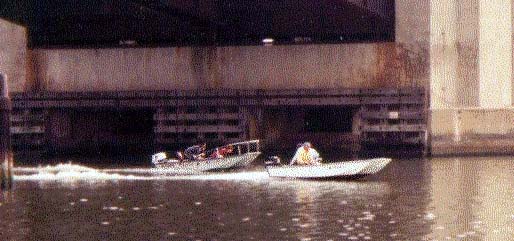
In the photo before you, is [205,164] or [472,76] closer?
[205,164]

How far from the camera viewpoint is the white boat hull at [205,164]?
75.2 metres

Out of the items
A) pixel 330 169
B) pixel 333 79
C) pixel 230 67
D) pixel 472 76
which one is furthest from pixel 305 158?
pixel 230 67

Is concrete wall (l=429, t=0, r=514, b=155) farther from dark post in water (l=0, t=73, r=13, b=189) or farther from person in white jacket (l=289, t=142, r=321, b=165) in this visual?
dark post in water (l=0, t=73, r=13, b=189)

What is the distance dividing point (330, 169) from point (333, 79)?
17758mm

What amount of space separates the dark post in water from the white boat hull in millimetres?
45421

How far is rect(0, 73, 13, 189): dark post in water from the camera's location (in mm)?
27453

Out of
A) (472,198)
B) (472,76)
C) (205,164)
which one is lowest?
(472,198)

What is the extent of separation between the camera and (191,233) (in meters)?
45.1

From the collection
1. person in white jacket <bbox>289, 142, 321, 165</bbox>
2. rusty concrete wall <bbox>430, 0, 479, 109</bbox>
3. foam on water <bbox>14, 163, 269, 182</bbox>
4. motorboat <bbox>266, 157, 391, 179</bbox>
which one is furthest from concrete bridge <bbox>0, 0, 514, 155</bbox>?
person in white jacket <bbox>289, 142, 321, 165</bbox>

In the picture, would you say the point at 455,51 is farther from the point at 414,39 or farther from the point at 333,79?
the point at 333,79

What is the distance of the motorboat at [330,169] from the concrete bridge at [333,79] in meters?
14.9

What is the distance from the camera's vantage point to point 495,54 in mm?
82000

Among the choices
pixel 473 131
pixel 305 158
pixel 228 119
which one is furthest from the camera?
pixel 228 119

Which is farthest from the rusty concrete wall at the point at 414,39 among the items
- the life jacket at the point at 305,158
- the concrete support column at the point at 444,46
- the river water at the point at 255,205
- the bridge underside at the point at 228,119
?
the life jacket at the point at 305,158
